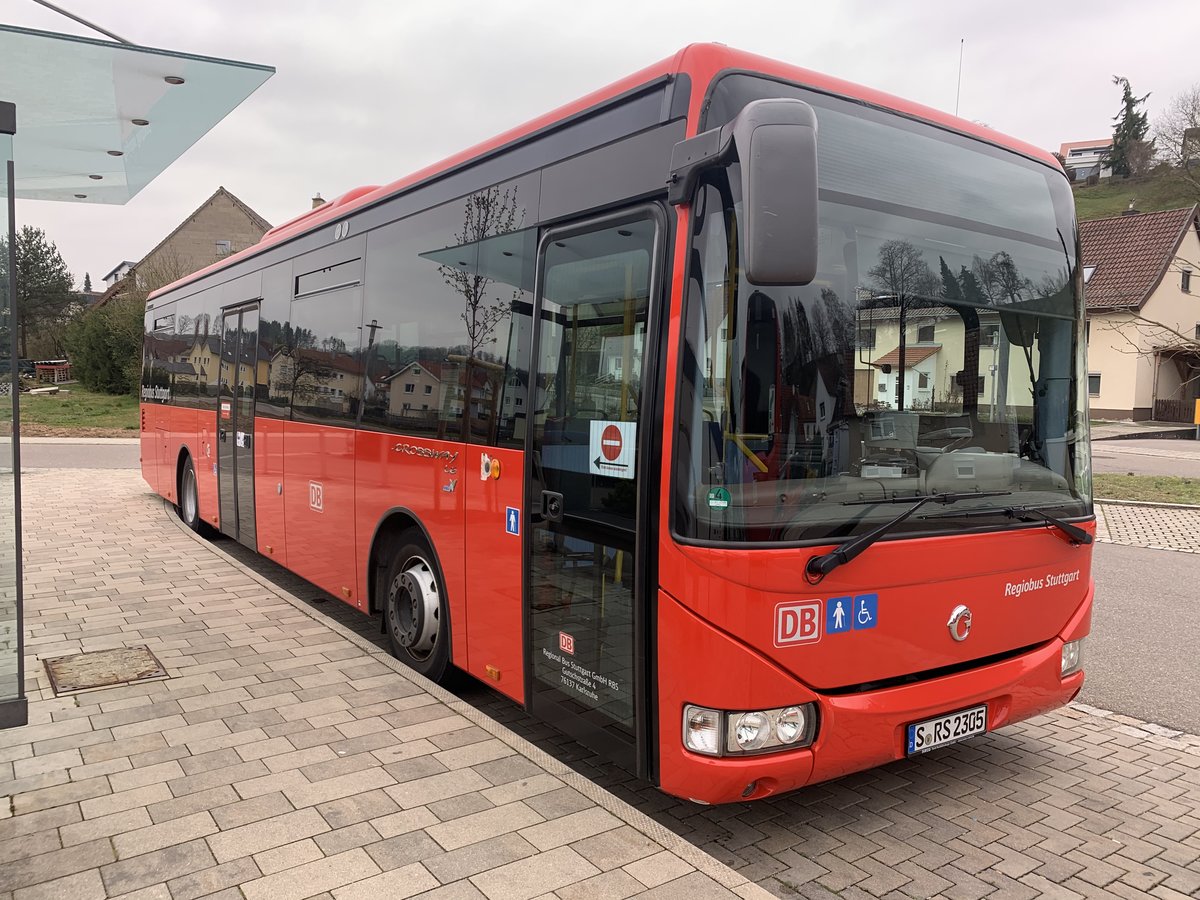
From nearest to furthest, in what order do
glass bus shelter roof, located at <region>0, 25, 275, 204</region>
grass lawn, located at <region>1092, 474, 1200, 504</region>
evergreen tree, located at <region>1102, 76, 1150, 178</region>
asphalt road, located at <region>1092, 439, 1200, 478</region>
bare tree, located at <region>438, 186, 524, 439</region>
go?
bare tree, located at <region>438, 186, 524, 439</region> < glass bus shelter roof, located at <region>0, 25, 275, 204</region> < grass lawn, located at <region>1092, 474, 1200, 504</region> < asphalt road, located at <region>1092, 439, 1200, 478</region> < evergreen tree, located at <region>1102, 76, 1150, 178</region>

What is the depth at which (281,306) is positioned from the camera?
7746 millimetres

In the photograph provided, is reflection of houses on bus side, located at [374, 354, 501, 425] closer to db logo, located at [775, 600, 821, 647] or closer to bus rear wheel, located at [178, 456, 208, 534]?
db logo, located at [775, 600, 821, 647]

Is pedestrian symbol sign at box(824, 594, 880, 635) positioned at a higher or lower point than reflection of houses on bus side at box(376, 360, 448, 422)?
lower

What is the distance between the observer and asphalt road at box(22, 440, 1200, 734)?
5605 millimetres

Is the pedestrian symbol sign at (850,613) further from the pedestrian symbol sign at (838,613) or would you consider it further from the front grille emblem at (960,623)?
the front grille emblem at (960,623)

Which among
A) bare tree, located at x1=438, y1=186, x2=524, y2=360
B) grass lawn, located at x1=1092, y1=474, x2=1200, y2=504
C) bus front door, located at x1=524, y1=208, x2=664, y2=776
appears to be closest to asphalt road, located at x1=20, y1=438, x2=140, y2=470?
bare tree, located at x1=438, y1=186, x2=524, y2=360

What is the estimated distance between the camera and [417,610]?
5.39 m

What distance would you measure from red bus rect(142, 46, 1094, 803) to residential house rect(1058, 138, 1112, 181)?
101 m

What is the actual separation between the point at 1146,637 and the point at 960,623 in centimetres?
440

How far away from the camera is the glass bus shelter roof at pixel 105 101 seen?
491cm

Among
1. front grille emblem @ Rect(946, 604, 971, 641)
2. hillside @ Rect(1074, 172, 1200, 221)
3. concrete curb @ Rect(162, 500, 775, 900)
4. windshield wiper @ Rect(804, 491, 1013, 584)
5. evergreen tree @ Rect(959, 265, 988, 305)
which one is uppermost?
hillside @ Rect(1074, 172, 1200, 221)

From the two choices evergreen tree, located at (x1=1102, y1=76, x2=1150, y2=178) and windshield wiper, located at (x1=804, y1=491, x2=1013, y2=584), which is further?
evergreen tree, located at (x1=1102, y1=76, x2=1150, y2=178)

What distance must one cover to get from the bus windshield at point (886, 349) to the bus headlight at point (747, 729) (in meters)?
0.65

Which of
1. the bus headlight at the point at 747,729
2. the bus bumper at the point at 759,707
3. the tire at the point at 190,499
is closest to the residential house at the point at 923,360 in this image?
the bus bumper at the point at 759,707
